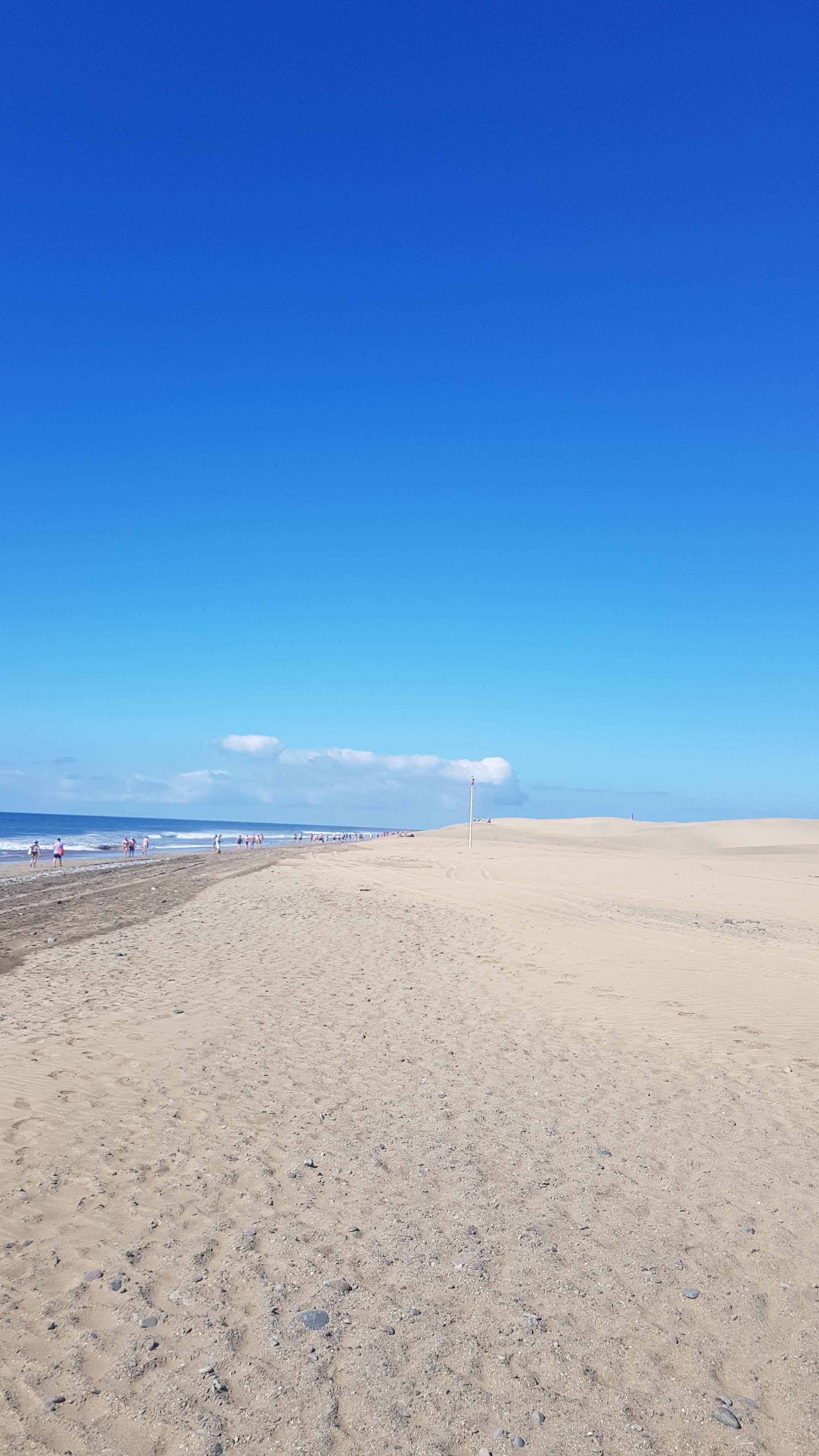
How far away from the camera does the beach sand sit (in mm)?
3543

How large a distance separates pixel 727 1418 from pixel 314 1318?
203 centimetres

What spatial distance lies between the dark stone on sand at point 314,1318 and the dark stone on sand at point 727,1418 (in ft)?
6.24

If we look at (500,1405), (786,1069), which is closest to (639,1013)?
(786,1069)

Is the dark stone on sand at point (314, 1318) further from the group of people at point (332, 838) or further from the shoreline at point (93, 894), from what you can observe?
the group of people at point (332, 838)

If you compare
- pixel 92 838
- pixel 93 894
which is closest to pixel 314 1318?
pixel 93 894

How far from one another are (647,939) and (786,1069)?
27.5 feet

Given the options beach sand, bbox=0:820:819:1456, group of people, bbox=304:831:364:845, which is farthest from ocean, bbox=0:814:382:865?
beach sand, bbox=0:820:819:1456

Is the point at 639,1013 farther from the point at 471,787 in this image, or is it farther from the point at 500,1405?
the point at 471,787

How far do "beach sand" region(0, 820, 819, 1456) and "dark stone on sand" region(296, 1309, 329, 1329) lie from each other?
0.09ft

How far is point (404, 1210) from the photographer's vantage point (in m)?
5.30

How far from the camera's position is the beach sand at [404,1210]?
3543mm

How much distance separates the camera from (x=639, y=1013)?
10.9 meters

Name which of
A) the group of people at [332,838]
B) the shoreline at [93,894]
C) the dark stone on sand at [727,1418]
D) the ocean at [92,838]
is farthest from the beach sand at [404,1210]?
the group of people at [332,838]

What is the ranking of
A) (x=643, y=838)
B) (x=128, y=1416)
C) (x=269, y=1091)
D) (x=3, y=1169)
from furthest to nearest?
(x=643, y=838)
(x=269, y=1091)
(x=3, y=1169)
(x=128, y=1416)
